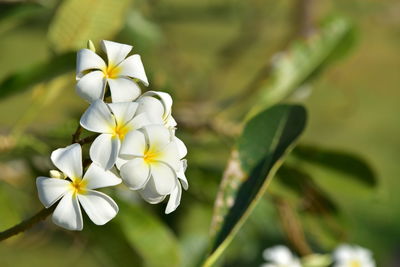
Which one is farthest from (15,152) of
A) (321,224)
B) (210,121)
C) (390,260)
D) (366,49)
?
(366,49)

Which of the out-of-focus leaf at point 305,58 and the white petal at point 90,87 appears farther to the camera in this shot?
the out-of-focus leaf at point 305,58

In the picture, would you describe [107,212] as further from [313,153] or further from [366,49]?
[366,49]

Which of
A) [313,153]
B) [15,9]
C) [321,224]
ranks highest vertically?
[15,9]

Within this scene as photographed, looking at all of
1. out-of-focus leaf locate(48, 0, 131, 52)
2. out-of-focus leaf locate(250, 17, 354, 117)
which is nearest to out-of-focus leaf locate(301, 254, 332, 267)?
out-of-focus leaf locate(250, 17, 354, 117)

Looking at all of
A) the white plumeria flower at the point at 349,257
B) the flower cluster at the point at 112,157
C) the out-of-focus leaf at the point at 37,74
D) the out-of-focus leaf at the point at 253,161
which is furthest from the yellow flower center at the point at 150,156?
the white plumeria flower at the point at 349,257

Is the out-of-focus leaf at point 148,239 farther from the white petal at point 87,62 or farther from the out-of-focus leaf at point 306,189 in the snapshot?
the white petal at point 87,62
